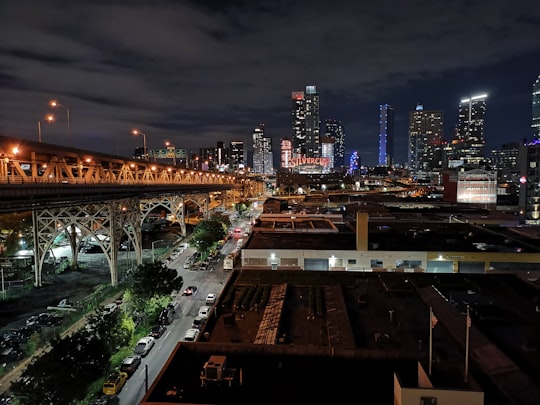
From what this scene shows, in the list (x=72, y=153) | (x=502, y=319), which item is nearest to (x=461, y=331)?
(x=502, y=319)

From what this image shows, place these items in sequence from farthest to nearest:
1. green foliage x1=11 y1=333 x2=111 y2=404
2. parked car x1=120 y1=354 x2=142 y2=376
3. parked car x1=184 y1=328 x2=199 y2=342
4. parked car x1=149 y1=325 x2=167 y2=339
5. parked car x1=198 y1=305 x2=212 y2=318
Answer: parked car x1=198 y1=305 x2=212 y2=318, parked car x1=149 y1=325 x2=167 y2=339, parked car x1=184 y1=328 x2=199 y2=342, parked car x1=120 y1=354 x2=142 y2=376, green foliage x1=11 y1=333 x2=111 y2=404

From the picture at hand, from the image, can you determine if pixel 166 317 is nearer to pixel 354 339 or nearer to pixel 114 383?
pixel 114 383

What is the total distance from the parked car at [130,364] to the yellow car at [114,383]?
0.98 metres

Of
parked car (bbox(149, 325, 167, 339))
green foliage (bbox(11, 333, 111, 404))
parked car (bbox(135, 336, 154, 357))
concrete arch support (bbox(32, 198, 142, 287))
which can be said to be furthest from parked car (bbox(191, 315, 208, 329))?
concrete arch support (bbox(32, 198, 142, 287))

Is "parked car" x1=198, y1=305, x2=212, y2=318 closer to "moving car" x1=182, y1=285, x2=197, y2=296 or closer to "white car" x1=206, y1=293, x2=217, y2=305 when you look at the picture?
"white car" x1=206, y1=293, x2=217, y2=305

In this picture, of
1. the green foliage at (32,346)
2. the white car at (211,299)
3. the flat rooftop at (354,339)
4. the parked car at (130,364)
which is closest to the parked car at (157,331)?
the parked car at (130,364)

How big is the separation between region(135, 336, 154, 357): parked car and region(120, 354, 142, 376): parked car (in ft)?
2.49

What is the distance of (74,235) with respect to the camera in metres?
51.1

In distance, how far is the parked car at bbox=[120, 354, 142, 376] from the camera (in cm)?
2441

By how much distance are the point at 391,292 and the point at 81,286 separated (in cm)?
3507

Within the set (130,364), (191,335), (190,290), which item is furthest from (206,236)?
(130,364)

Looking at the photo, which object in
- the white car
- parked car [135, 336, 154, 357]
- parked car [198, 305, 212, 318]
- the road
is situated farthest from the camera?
the white car

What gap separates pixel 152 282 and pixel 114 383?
1059 cm

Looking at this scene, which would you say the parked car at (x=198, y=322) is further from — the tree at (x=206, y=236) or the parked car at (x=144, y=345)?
the tree at (x=206, y=236)
